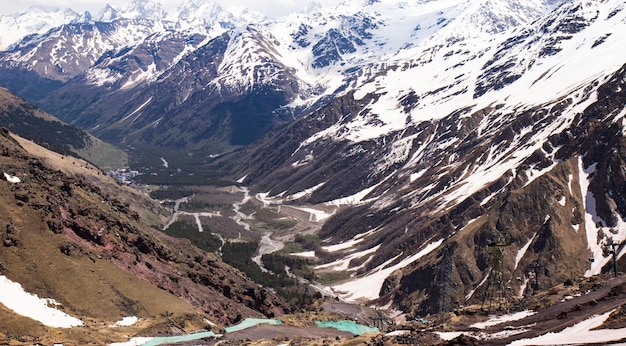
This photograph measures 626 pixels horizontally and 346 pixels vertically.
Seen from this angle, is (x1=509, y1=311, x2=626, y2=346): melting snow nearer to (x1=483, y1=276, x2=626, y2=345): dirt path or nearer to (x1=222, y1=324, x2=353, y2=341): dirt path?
(x1=483, y1=276, x2=626, y2=345): dirt path

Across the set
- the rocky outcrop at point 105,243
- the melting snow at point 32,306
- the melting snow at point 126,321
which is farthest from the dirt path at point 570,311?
the rocky outcrop at point 105,243

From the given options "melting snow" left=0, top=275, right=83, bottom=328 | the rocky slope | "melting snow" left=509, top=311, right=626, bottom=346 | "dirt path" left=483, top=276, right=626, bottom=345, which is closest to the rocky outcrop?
the rocky slope

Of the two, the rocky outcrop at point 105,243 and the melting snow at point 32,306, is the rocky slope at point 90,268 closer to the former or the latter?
the rocky outcrop at point 105,243

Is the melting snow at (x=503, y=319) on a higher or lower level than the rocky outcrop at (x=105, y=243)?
lower

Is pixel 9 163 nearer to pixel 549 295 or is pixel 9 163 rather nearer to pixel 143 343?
pixel 143 343

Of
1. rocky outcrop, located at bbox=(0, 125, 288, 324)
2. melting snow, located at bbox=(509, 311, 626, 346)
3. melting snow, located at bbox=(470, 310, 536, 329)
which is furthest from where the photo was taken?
rocky outcrop, located at bbox=(0, 125, 288, 324)
